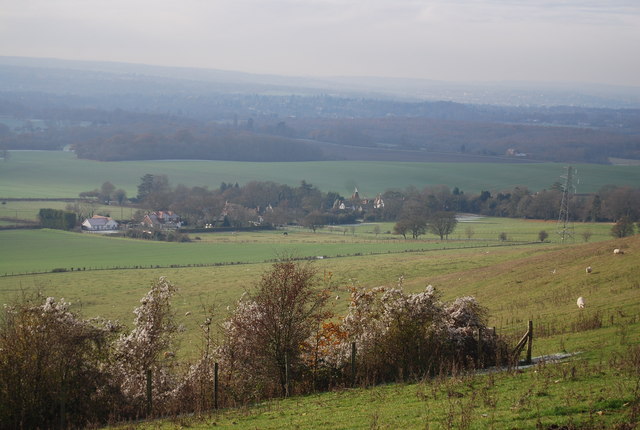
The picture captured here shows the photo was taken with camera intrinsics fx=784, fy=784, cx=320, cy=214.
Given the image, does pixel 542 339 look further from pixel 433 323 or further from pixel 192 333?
pixel 192 333

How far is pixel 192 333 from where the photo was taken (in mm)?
30359

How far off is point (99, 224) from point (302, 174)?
74849mm

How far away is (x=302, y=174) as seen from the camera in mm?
156375

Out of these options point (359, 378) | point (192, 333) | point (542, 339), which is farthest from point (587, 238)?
point (359, 378)

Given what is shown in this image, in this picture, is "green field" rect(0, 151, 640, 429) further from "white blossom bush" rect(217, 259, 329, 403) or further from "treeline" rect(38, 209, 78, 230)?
"treeline" rect(38, 209, 78, 230)

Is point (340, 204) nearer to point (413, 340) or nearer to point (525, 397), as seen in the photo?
point (413, 340)

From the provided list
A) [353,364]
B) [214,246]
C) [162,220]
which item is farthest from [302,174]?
[353,364]

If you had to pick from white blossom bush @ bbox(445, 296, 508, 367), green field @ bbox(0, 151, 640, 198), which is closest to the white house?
green field @ bbox(0, 151, 640, 198)

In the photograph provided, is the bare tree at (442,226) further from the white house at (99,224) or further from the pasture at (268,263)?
the white house at (99,224)

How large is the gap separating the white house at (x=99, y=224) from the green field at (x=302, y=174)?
3225cm

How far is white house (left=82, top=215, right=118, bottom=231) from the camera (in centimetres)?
8375

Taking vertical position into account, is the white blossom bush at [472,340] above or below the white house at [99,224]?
above

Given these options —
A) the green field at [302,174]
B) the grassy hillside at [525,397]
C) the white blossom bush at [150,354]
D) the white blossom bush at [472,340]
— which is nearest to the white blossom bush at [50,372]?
the white blossom bush at [150,354]

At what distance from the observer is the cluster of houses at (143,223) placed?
275 ft
